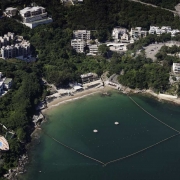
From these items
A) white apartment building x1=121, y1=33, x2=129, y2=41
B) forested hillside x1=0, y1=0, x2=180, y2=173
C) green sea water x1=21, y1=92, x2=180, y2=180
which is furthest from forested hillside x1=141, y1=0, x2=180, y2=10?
green sea water x1=21, y1=92, x2=180, y2=180

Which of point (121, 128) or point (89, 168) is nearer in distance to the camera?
point (89, 168)

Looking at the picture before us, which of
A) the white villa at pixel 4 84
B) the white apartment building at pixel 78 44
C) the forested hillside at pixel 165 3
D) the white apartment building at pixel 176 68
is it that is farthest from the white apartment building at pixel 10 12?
the white apartment building at pixel 176 68

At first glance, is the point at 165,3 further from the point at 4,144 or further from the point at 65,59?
the point at 4,144

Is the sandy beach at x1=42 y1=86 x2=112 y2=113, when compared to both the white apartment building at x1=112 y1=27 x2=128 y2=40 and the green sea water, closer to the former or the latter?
the green sea water

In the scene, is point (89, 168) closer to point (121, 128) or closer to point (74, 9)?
point (121, 128)

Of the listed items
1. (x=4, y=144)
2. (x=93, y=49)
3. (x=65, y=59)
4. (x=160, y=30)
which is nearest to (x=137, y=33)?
(x=160, y=30)

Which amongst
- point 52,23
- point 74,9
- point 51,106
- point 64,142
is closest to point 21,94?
point 51,106
